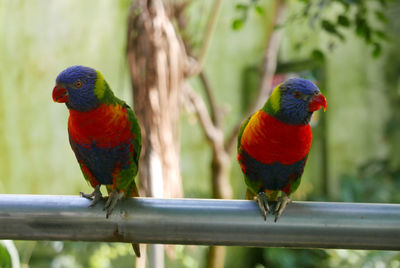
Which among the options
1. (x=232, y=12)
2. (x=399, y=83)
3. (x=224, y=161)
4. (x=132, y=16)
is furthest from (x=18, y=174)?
(x=399, y=83)

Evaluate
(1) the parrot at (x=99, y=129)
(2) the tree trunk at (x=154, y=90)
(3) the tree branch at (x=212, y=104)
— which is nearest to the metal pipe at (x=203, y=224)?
(1) the parrot at (x=99, y=129)

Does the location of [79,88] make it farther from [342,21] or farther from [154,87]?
[342,21]

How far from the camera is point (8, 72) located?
10.4 ft

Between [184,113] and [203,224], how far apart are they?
2733 millimetres

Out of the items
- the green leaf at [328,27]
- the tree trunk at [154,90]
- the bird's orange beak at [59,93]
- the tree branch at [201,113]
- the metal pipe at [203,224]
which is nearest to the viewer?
the metal pipe at [203,224]

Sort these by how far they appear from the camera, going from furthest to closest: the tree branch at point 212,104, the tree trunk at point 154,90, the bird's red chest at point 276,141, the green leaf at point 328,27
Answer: the tree branch at point 212,104, the tree trunk at point 154,90, the green leaf at point 328,27, the bird's red chest at point 276,141

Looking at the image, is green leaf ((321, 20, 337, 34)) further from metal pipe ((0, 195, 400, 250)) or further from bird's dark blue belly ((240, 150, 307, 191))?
metal pipe ((0, 195, 400, 250))

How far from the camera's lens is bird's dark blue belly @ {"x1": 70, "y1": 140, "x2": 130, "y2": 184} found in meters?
1.13

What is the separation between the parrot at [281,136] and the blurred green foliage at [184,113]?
5.32 ft

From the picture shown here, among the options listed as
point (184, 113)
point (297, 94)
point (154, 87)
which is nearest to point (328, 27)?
point (297, 94)

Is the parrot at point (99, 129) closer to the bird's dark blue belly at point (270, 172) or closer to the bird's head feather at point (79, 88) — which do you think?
the bird's head feather at point (79, 88)

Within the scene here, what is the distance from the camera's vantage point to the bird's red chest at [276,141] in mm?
1139

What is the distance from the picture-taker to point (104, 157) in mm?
1136

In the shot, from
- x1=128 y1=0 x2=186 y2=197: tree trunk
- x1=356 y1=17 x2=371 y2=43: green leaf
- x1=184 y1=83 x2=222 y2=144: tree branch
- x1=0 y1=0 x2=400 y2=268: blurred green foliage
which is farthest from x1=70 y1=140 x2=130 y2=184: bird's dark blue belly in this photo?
x1=0 y1=0 x2=400 y2=268: blurred green foliage
